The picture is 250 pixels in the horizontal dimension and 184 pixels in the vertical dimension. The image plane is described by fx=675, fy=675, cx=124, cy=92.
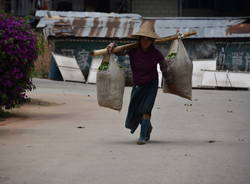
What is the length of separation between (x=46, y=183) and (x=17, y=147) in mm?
2660

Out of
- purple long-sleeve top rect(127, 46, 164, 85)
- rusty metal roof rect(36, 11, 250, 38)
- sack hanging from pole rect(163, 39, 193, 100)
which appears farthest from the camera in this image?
rusty metal roof rect(36, 11, 250, 38)

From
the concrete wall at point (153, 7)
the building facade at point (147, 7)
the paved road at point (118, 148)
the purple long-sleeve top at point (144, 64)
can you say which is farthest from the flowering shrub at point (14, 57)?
the concrete wall at point (153, 7)

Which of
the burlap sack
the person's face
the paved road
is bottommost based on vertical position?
the paved road

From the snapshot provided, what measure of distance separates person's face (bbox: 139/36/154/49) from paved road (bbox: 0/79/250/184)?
1373 mm

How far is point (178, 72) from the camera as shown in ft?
32.3

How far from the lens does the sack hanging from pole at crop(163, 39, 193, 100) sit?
9844mm

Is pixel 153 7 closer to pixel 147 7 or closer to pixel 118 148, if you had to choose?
pixel 147 7

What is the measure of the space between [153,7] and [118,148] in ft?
85.9

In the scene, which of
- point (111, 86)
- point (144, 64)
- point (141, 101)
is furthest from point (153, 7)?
point (144, 64)

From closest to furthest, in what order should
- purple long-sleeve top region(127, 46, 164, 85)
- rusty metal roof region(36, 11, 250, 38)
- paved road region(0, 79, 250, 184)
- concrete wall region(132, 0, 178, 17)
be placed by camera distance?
paved road region(0, 79, 250, 184), purple long-sleeve top region(127, 46, 164, 85), rusty metal roof region(36, 11, 250, 38), concrete wall region(132, 0, 178, 17)

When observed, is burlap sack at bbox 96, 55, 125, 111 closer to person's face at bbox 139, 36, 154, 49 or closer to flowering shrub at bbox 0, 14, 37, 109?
person's face at bbox 139, 36, 154, 49

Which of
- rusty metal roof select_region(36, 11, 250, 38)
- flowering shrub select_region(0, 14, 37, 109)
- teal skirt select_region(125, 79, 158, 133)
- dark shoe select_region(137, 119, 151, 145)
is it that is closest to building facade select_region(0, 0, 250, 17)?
rusty metal roof select_region(36, 11, 250, 38)

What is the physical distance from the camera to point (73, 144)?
9.30 meters

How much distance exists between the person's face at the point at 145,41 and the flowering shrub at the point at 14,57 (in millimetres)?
3761
